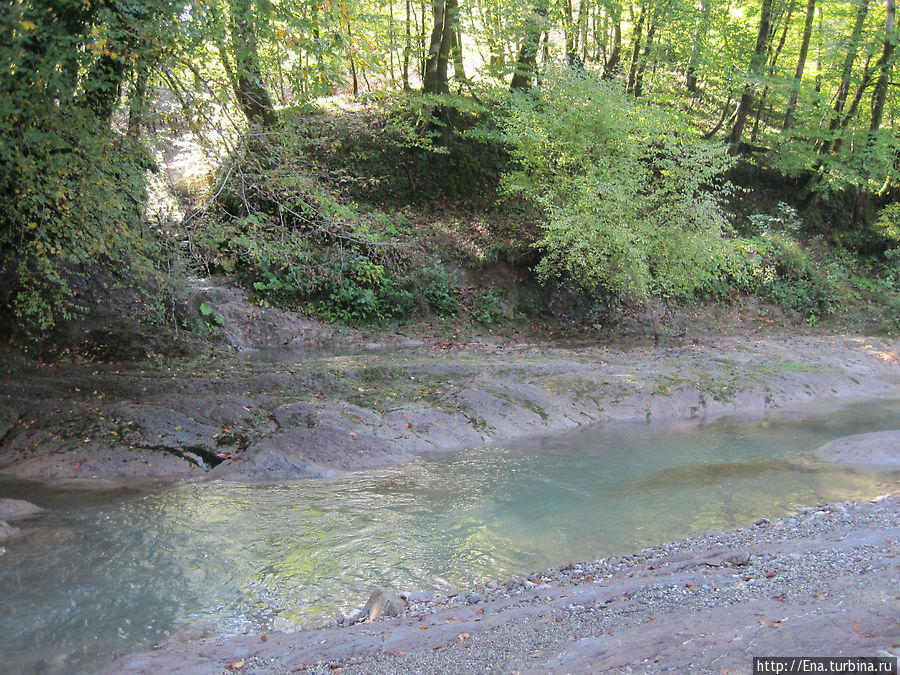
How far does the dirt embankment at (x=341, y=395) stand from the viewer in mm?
9578

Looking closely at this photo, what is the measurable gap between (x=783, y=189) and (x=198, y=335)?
22.1 meters

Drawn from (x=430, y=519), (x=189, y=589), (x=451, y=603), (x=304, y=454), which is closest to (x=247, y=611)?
(x=189, y=589)

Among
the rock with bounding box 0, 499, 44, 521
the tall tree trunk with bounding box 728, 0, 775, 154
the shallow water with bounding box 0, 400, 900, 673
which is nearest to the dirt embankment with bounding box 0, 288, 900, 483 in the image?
the shallow water with bounding box 0, 400, 900, 673

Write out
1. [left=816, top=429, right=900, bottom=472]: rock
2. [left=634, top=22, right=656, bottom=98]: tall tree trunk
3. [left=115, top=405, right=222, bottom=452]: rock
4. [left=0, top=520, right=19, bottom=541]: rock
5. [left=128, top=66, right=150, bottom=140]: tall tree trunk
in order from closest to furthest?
[left=0, top=520, right=19, bottom=541]: rock, [left=128, top=66, right=150, bottom=140]: tall tree trunk, [left=115, top=405, right=222, bottom=452]: rock, [left=816, top=429, right=900, bottom=472]: rock, [left=634, top=22, right=656, bottom=98]: tall tree trunk

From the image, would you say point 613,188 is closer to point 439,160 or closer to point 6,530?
point 439,160

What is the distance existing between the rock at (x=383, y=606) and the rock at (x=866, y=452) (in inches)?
308

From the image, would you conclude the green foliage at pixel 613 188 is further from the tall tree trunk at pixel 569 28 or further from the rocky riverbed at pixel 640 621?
the rocky riverbed at pixel 640 621

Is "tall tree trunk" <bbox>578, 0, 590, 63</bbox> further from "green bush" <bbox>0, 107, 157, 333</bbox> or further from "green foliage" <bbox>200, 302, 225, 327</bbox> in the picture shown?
"green bush" <bbox>0, 107, 157, 333</bbox>

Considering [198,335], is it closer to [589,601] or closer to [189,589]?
[189,589]

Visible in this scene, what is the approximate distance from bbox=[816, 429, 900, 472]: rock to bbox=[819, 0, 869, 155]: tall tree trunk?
14.9m

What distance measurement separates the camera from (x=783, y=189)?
2553 centimetres

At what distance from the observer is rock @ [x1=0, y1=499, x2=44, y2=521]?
7562mm

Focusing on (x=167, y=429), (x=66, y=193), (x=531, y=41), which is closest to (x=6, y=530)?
(x=167, y=429)

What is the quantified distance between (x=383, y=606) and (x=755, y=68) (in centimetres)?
2233
